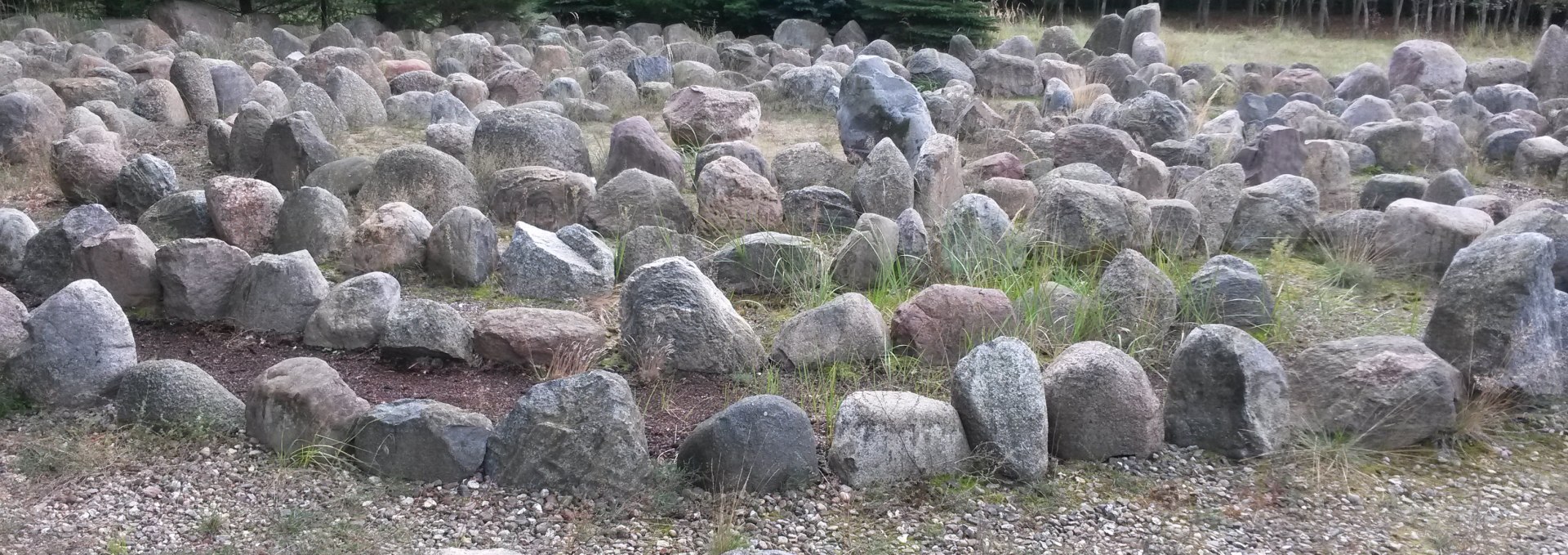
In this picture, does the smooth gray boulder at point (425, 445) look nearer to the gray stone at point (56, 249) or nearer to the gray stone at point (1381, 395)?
the gray stone at point (56, 249)

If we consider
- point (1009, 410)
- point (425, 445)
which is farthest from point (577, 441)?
point (1009, 410)

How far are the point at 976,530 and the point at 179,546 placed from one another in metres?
1.84

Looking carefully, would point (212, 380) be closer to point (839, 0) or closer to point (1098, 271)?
point (1098, 271)

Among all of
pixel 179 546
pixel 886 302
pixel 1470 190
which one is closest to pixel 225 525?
pixel 179 546

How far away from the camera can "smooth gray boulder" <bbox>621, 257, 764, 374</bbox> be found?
153 inches

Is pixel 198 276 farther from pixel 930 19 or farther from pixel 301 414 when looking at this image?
pixel 930 19

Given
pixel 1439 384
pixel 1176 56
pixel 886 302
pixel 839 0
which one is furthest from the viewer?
pixel 839 0

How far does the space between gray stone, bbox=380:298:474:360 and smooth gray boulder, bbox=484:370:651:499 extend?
0.81 metres

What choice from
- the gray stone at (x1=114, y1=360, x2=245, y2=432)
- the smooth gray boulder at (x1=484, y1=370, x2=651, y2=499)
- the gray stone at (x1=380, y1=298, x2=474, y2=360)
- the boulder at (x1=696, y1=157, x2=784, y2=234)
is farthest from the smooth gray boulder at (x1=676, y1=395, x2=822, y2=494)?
the boulder at (x1=696, y1=157, x2=784, y2=234)

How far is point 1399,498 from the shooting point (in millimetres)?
3279

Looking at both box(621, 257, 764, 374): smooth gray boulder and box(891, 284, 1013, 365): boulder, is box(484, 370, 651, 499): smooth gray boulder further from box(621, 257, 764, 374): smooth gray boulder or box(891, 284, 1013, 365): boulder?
box(891, 284, 1013, 365): boulder

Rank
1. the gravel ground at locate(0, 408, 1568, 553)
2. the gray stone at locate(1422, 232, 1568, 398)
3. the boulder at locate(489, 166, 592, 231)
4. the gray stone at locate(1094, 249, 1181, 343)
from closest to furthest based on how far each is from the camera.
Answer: the gravel ground at locate(0, 408, 1568, 553), the gray stone at locate(1422, 232, 1568, 398), the gray stone at locate(1094, 249, 1181, 343), the boulder at locate(489, 166, 592, 231)

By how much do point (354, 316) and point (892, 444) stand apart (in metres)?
1.85

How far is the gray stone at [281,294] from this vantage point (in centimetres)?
415
